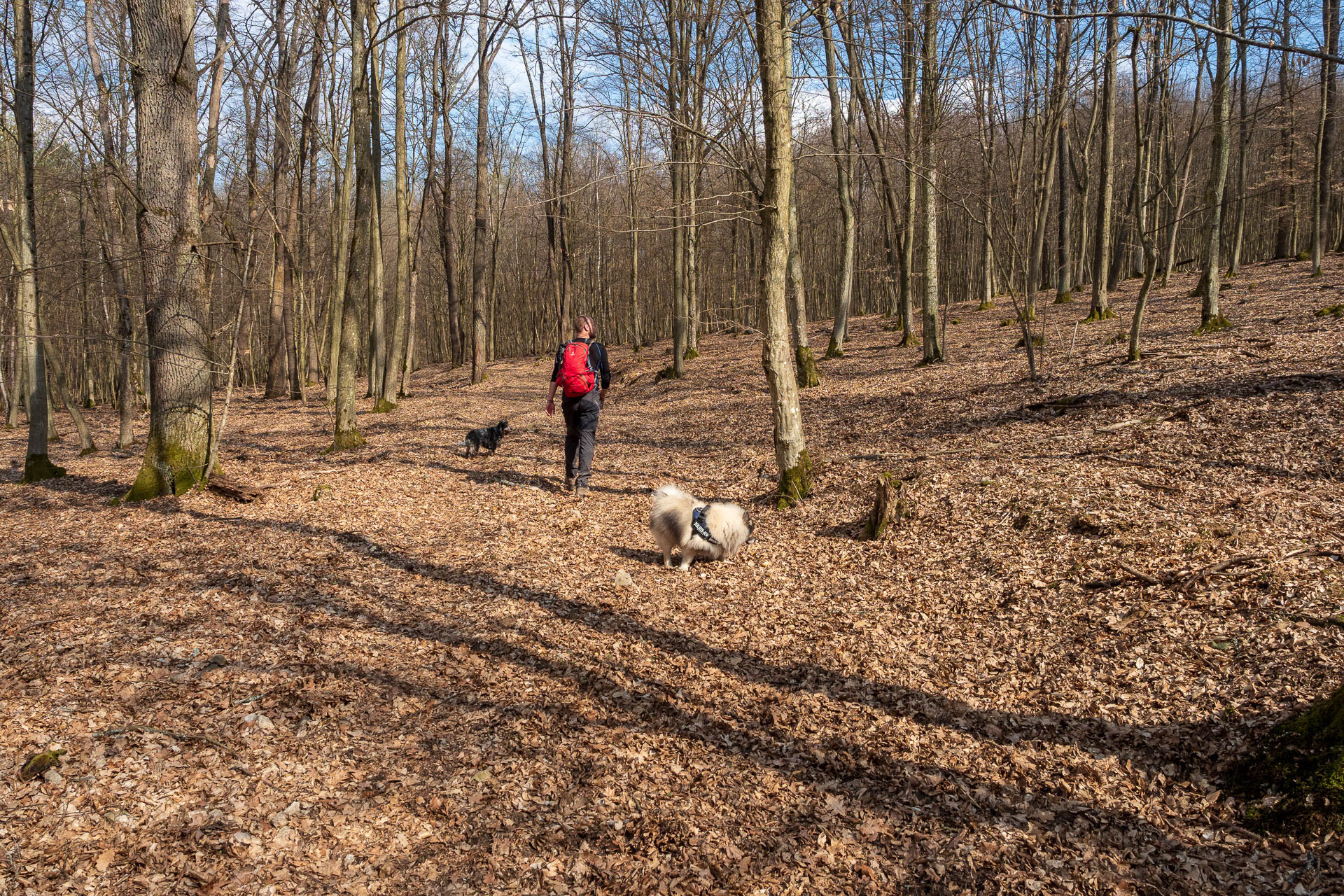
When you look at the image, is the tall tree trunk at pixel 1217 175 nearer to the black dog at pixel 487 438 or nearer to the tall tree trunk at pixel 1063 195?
the tall tree trunk at pixel 1063 195

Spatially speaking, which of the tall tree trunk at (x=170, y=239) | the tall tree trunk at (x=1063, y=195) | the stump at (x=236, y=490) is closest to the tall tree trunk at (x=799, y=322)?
the tall tree trunk at (x=1063, y=195)

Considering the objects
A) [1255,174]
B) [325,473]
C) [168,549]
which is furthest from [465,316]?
[1255,174]

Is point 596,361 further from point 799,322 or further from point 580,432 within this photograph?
point 799,322

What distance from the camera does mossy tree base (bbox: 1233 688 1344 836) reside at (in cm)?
297

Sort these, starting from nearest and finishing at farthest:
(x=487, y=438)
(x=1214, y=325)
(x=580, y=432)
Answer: (x=580, y=432)
(x=487, y=438)
(x=1214, y=325)

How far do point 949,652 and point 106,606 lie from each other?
20.8ft

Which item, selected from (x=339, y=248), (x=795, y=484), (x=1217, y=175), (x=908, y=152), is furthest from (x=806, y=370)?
Result: (x=339, y=248)

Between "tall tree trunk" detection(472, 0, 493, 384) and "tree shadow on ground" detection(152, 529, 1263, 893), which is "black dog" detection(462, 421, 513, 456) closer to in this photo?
"tree shadow on ground" detection(152, 529, 1263, 893)

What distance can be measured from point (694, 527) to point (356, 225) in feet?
27.6

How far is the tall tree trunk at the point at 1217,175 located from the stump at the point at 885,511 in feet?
26.1

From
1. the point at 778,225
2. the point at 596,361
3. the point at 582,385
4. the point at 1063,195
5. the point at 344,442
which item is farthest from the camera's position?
the point at 1063,195

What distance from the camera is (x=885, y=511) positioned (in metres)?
7.04

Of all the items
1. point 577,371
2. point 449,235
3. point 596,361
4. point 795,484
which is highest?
point 449,235

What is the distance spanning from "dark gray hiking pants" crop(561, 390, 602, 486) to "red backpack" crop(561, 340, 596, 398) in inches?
3.7
